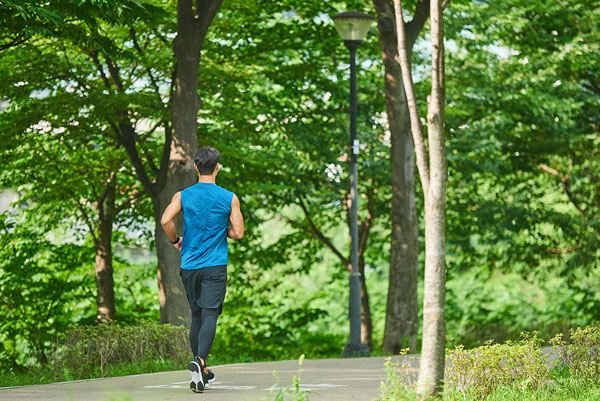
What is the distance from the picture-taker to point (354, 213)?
49.1 feet

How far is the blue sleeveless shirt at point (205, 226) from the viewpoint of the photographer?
697 centimetres

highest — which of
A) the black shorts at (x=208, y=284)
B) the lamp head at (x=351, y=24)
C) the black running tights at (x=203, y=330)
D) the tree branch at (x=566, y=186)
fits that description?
the lamp head at (x=351, y=24)

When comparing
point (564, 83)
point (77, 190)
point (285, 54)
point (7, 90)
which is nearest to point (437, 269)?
point (7, 90)

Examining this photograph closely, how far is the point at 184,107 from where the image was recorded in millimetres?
13516

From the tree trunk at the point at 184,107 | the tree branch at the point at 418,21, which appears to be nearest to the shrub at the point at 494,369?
the tree trunk at the point at 184,107

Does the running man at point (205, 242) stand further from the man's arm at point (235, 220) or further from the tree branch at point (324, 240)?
the tree branch at point (324, 240)

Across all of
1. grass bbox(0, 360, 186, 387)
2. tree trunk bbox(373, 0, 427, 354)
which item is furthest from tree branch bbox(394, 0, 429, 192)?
tree trunk bbox(373, 0, 427, 354)

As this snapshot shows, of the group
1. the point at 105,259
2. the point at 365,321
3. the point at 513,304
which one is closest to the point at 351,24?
the point at 105,259

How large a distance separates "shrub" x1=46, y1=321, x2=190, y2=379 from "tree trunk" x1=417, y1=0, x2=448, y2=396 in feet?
15.6

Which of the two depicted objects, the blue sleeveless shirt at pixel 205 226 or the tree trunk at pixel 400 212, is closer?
the blue sleeveless shirt at pixel 205 226

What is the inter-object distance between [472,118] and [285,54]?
205 inches

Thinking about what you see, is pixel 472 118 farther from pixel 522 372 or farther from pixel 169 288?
pixel 522 372

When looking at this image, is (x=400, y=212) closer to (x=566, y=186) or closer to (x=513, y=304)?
(x=566, y=186)

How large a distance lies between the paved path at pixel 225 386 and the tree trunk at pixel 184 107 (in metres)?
3.96
